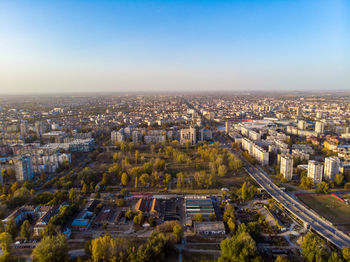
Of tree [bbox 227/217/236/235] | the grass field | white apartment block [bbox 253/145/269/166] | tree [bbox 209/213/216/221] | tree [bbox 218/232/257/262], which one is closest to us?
tree [bbox 218/232/257/262]

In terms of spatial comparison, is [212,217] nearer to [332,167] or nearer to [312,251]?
[312,251]

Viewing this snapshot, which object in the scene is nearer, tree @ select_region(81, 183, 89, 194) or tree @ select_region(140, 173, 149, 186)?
tree @ select_region(81, 183, 89, 194)

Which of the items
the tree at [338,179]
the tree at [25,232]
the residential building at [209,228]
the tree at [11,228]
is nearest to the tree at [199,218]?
the residential building at [209,228]

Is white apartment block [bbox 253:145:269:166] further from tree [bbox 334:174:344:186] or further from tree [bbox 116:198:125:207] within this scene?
tree [bbox 116:198:125:207]

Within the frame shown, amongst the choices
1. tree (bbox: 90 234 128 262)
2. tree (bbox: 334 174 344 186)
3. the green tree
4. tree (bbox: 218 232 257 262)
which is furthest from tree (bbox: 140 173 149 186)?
tree (bbox: 334 174 344 186)

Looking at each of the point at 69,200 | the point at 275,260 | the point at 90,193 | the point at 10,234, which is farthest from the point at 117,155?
the point at 275,260

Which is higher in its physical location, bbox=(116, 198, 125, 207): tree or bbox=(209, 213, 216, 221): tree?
bbox=(116, 198, 125, 207): tree

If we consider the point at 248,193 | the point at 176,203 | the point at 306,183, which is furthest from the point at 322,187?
the point at 176,203
